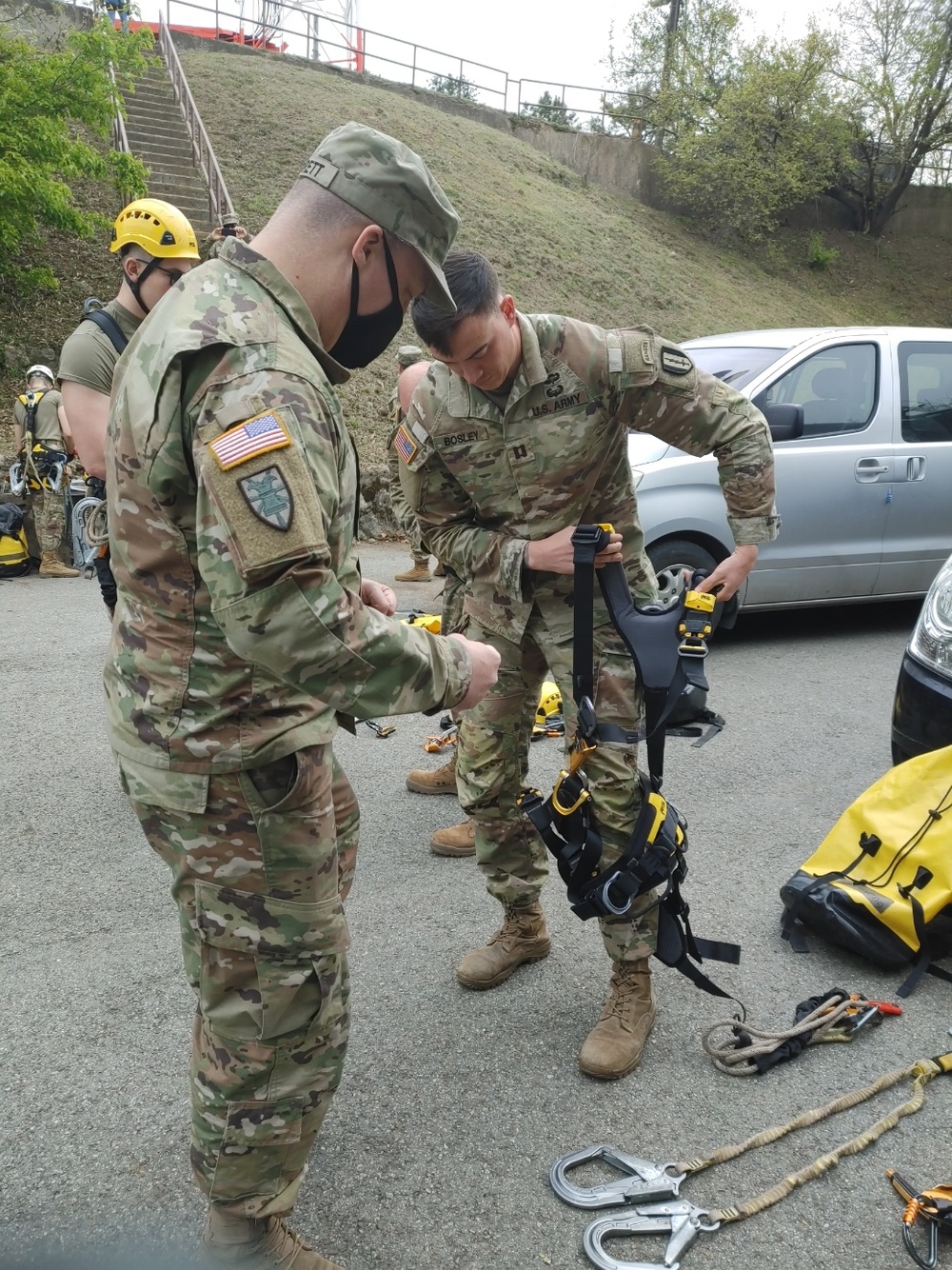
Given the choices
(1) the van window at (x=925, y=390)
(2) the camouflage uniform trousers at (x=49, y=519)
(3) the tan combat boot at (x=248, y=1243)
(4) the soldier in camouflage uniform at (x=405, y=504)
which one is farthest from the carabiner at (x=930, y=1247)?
(2) the camouflage uniform trousers at (x=49, y=519)

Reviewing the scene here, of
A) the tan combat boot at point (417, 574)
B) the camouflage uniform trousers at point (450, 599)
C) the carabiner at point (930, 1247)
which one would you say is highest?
the camouflage uniform trousers at point (450, 599)

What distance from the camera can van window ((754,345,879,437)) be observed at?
6.21 metres

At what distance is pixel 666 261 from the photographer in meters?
23.8

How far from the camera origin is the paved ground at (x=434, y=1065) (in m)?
2.10

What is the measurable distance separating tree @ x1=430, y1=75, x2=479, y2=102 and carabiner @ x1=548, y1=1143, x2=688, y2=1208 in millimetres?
29924

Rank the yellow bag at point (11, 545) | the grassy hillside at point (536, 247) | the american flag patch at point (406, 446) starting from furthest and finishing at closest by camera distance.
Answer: the grassy hillside at point (536, 247) < the yellow bag at point (11, 545) < the american flag patch at point (406, 446)

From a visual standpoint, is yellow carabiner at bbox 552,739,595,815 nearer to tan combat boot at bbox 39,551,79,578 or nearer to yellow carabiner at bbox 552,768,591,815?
yellow carabiner at bbox 552,768,591,815

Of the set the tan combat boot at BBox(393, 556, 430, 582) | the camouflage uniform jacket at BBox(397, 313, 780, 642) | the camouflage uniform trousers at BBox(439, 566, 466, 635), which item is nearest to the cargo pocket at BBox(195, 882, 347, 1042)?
the camouflage uniform jacket at BBox(397, 313, 780, 642)

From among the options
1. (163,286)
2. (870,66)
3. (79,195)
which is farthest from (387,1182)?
(870,66)

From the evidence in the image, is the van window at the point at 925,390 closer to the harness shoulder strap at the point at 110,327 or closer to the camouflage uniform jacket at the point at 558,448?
the camouflage uniform jacket at the point at 558,448

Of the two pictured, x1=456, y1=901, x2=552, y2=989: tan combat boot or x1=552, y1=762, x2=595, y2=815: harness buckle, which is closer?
x1=552, y1=762, x2=595, y2=815: harness buckle

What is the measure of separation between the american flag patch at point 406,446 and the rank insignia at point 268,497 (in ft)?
4.71

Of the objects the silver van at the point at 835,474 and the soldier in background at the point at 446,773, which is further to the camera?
the silver van at the point at 835,474

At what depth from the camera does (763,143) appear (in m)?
26.8
